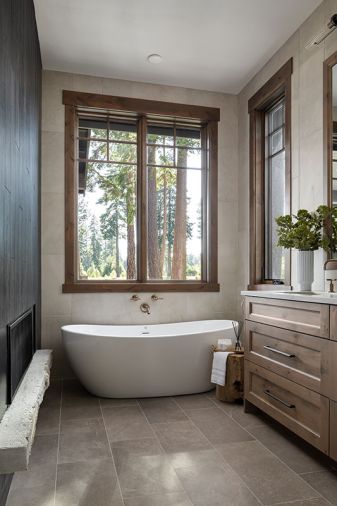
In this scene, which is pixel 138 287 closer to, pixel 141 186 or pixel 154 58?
pixel 141 186

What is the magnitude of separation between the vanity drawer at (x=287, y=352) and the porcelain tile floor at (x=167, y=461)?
411 mm

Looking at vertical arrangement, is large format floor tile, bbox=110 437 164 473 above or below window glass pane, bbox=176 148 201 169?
below

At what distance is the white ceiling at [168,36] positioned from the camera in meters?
2.83

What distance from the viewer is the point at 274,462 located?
Result: 2.11 meters

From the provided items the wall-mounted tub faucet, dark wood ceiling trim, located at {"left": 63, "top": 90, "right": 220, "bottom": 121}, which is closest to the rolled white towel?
the wall-mounted tub faucet

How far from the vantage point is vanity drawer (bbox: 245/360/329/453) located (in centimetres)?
197

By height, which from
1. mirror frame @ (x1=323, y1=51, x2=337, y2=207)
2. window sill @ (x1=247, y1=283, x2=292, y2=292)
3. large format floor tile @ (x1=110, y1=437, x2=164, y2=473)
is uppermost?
mirror frame @ (x1=323, y1=51, x2=337, y2=207)

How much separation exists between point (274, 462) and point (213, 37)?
3.01 meters

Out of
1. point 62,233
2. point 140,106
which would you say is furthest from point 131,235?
point 140,106

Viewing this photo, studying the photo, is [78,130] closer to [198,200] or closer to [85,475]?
[198,200]

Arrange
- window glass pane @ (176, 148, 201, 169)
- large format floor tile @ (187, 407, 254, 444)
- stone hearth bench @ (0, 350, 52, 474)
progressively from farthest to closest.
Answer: window glass pane @ (176, 148, 201, 169) → large format floor tile @ (187, 407, 254, 444) → stone hearth bench @ (0, 350, 52, 474)

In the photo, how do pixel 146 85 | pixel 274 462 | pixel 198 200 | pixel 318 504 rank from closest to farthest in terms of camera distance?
pixel 318 504 → pixel 274 462 → pixel 146 85 → pixel 198 200

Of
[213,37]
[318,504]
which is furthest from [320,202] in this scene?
[318,504]

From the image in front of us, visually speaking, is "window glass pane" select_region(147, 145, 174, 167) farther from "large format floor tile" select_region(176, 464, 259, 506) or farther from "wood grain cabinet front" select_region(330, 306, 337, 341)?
"large format floor tile" select_region(176, 464, 259, 506)
